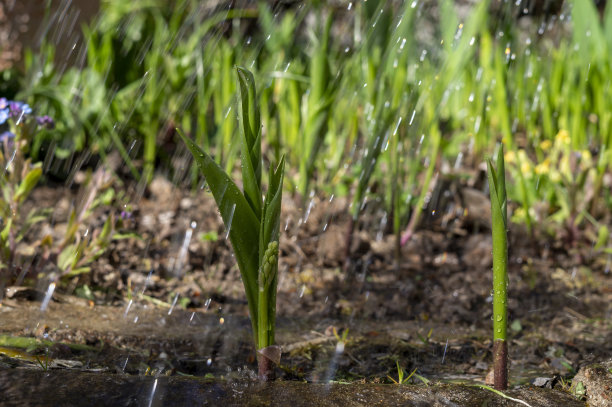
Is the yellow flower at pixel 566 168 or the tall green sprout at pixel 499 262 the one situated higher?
the yellow flower at pixel 566 168

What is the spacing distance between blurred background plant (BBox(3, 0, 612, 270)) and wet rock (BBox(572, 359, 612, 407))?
2.67ft

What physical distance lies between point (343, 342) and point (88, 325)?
59 cm

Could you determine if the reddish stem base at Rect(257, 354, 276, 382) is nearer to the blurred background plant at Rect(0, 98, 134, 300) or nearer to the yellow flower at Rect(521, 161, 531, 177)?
the blurred background plant at Rect(0, 98, 134, 300)

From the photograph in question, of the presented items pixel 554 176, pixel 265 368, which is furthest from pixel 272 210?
pixel 554 176

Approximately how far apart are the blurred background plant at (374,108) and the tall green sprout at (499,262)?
798 mm

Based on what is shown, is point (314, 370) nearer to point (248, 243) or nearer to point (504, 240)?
point (248, 243)

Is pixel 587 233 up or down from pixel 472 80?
down

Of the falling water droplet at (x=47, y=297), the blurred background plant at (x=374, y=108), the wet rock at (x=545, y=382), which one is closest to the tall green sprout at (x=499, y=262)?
the wet rock at (x=545, y=382)

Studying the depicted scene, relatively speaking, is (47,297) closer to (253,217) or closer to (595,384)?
(253,217)

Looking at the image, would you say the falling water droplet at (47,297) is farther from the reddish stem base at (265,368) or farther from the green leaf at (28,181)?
the reddish stem base at (265,368)

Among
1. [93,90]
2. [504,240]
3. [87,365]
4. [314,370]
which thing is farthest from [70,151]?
[504,240]

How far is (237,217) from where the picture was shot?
0.98m

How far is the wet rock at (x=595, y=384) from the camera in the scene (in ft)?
3.25

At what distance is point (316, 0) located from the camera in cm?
223
